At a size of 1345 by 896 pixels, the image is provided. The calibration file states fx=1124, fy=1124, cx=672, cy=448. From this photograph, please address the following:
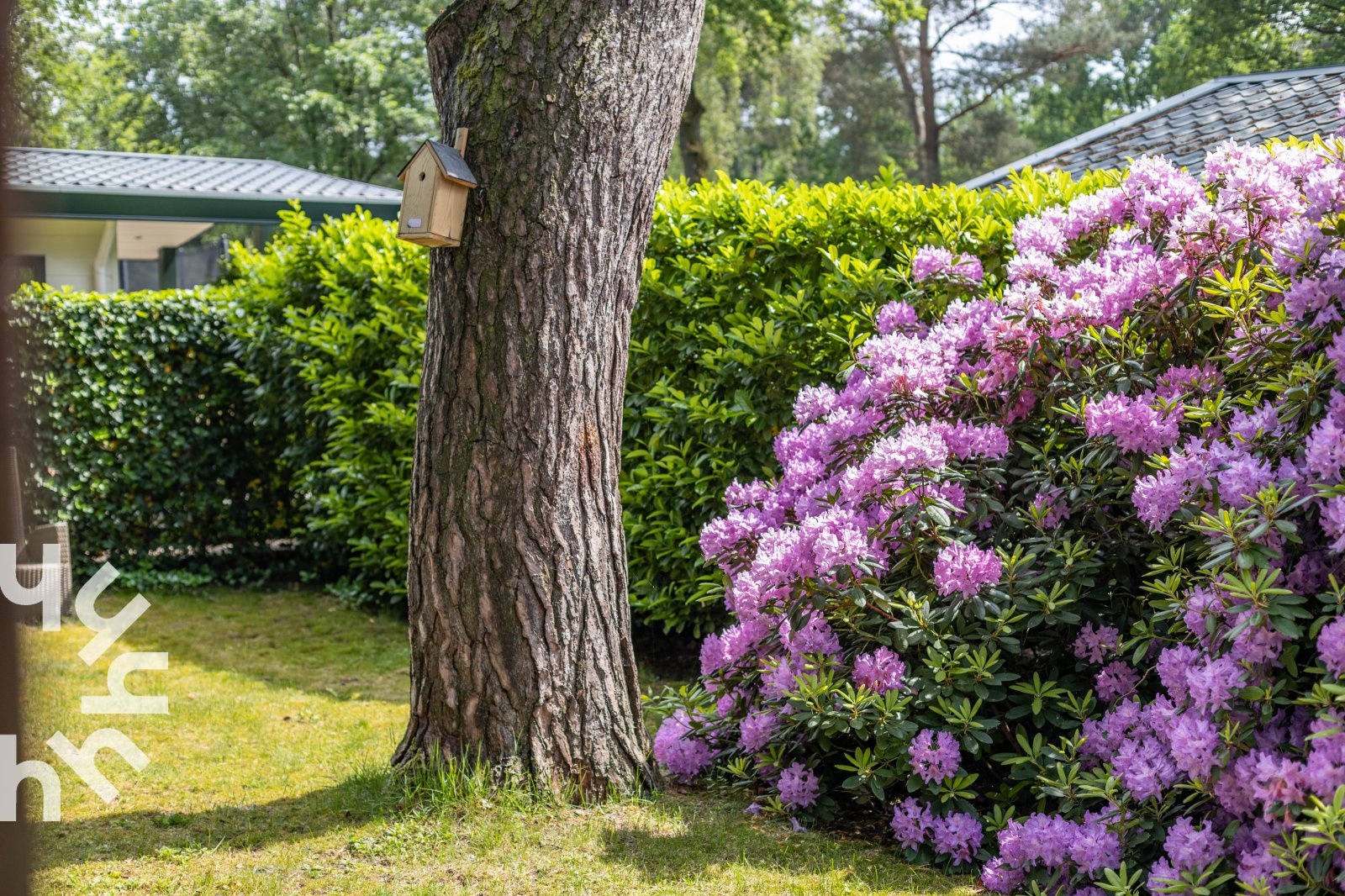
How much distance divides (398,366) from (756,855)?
4.49 metres

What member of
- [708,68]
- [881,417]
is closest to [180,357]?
[881,417]

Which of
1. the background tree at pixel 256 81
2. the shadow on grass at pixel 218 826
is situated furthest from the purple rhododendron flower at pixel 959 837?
the background tree at pixel 256 81

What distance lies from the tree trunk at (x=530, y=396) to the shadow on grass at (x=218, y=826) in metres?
0.31

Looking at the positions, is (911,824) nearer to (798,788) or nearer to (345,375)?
Result: (798,788)

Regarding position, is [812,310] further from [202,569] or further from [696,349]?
[202,569]

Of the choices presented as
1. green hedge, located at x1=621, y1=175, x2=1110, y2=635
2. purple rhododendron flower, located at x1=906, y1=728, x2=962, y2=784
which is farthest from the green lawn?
green hedge, located at x1=621, y1=175, x2=1110, y2=635

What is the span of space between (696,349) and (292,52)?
26.8 meters

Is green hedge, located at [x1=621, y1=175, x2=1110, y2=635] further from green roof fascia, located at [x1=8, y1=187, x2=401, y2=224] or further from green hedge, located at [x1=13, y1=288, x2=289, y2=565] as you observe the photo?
green roof fascia, located at [x1=8, y1=187, x2=401, y2=224]

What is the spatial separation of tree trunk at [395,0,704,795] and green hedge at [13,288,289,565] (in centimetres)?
509

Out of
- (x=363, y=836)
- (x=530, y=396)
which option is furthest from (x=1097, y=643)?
(x=363, y=836)

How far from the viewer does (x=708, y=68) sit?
71.6ft

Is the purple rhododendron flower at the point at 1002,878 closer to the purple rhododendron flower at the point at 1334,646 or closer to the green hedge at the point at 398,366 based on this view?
the purple rhododendron flower at the point at 1334,646

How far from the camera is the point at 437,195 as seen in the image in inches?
131

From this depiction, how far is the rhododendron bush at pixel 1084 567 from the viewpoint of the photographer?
261cm
